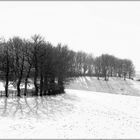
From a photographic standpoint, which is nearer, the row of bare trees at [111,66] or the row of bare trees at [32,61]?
the row of bare trees at [32,61]

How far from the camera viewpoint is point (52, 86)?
35406 mm

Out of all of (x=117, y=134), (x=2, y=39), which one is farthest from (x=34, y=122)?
(x=2, y=39)

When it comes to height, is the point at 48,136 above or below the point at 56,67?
below

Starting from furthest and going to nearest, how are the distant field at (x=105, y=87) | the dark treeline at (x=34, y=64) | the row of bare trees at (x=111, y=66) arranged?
the row of bare trees at (x=111, y=66) < the distant field at (x=105, y=87) < the dark treeline at (x=34, y=64)

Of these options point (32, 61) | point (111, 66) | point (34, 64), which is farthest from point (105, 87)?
point (32, 61)

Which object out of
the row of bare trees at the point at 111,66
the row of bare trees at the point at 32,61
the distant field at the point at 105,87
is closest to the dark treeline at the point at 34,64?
the row of bare trees at the point at 32,61

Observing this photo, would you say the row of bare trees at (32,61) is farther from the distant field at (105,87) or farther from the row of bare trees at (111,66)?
the row of bare trees at (111,66)

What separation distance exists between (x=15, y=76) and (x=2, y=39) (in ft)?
26.9

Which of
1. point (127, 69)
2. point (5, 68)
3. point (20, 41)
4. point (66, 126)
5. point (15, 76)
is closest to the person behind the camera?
point (66, 126)

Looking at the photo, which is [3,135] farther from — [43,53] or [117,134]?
[43,53]

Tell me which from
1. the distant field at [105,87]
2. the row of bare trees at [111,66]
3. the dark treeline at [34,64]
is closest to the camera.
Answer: the dark treeline at [34,64]

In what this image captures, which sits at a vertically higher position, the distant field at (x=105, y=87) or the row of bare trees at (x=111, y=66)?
the row of bare trees at (x=111, y=66)

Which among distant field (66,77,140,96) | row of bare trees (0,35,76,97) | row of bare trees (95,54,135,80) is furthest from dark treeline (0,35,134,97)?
row of bare trees (95,54,135,80)

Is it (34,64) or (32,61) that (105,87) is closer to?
(34,64)
